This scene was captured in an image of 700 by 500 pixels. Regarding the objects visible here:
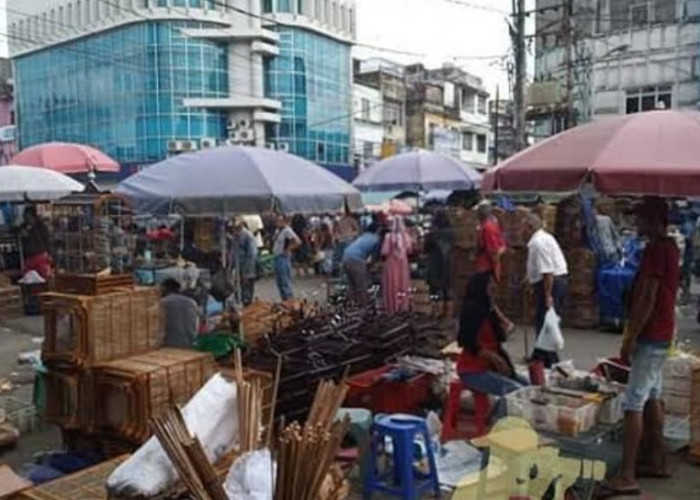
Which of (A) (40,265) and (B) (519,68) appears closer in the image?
(A) (40,265)

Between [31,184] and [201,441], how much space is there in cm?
852

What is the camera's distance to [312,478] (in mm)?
3209

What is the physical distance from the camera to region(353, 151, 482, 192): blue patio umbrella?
1166cm

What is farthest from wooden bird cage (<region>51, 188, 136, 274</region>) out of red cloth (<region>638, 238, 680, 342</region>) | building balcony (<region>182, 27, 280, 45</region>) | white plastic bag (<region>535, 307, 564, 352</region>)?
building balcony (<region>182, 27, 280, 45</region>)

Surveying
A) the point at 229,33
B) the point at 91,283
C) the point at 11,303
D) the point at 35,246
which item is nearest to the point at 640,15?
the point at 35,246

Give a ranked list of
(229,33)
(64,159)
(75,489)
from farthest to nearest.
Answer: (229,33) < (64,159) < (75,489)

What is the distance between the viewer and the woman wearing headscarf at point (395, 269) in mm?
10625

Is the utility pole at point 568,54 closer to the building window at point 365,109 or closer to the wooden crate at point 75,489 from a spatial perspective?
the wooden crate at point 75,489

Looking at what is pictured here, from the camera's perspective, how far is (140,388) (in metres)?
5.37

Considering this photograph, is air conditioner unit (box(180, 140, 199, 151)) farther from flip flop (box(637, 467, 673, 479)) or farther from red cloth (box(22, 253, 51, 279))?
flip flop (box(637, 467, 673, 479))

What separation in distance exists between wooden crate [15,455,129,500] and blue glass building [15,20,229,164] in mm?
40926

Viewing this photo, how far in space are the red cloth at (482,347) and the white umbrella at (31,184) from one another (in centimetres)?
811

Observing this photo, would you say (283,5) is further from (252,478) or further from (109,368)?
(252,478)

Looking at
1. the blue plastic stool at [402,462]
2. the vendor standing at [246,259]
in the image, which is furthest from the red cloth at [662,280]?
the vendor standing at [246,259]
